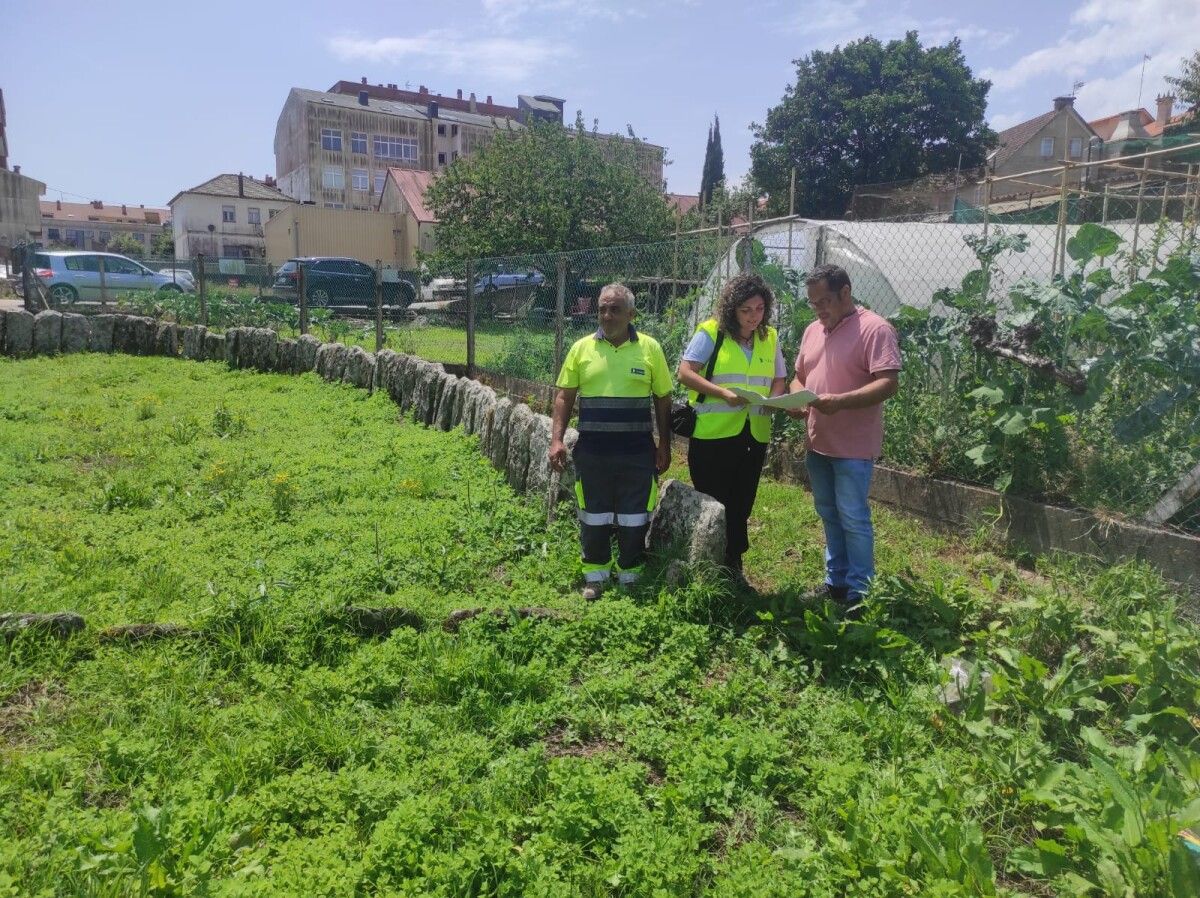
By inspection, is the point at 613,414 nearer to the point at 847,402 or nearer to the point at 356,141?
the point at 847,402

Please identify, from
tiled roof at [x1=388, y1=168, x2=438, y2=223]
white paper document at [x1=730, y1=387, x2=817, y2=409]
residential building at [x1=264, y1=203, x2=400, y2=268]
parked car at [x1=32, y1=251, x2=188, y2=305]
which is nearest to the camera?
white paper document at [x1=730, y1=387, x2=817, y2=409]

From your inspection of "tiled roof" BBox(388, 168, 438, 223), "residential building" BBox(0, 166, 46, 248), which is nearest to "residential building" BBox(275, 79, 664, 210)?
"tiled roof" BBox(388, 168, 438, 223)

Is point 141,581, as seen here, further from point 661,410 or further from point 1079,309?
point 1079,309

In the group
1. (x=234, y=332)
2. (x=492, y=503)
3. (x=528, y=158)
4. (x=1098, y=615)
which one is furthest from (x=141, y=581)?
(x=528, y=158)

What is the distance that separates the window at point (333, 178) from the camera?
184 ft

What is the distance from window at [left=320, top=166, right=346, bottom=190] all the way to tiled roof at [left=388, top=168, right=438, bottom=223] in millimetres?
12869

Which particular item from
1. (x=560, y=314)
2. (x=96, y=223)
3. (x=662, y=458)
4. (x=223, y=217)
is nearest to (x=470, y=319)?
(x=560, y=314)

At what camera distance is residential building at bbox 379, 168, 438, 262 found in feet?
134

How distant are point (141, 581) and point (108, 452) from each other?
358 cm

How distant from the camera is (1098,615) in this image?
3.97 m

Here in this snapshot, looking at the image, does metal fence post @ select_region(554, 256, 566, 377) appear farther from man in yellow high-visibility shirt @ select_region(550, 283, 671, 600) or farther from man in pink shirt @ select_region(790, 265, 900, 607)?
man in pink shirt @ select_region(790, 265, 900, 607)

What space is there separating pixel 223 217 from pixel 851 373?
57.1m

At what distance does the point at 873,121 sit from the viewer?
36719 mm

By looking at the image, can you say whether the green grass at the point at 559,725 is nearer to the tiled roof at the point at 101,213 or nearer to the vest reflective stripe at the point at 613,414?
the vest reflective stripe at the point at 613,414
